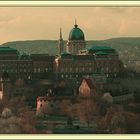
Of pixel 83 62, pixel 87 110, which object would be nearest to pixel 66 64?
pixel 83 62

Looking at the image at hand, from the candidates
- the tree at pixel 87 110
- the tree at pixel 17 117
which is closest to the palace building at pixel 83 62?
the tree at pixel 87 110

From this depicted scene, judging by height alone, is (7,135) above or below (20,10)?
below

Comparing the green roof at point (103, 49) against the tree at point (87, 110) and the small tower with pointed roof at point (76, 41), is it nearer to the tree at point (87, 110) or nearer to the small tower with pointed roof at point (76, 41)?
the small tower with pointed roof at point (76, 41)

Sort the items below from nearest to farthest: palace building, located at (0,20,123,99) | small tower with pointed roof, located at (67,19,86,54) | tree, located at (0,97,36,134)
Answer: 1. tree, located at (0,97,36,134)
2. small tower with pointed roof, located at (67,19,86,54)
3. palace building, located at (0,20,123,99)

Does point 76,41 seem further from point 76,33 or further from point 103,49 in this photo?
point 103,49

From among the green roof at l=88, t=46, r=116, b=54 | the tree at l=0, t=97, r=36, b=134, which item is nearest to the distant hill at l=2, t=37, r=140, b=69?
the green roof at l=88, t=46, r=116, b=54

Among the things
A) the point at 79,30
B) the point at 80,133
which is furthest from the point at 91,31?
the point at 80,133

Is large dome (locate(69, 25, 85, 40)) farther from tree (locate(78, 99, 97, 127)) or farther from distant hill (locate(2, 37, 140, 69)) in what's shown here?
tree (locate(78, 99, 97, 127))

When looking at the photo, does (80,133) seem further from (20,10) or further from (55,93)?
(20,10)
